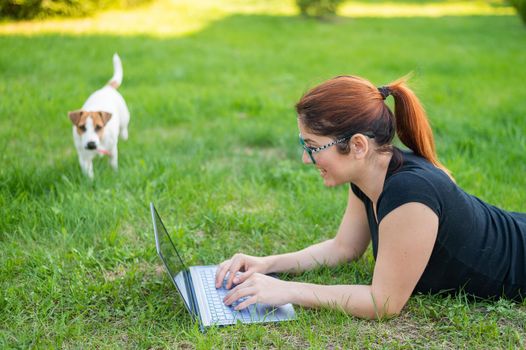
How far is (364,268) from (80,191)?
80.5 inches

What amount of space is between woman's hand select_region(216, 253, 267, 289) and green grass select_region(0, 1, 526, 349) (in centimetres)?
26

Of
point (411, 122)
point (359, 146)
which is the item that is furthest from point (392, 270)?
point (411, 122)

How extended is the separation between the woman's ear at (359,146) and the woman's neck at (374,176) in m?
0.10

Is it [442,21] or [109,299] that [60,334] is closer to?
[109,299]

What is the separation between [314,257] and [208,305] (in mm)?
707

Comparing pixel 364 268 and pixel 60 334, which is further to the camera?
pixel 364 268

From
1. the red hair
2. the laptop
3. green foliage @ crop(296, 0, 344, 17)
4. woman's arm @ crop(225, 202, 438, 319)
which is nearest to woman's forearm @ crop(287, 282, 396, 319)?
woman's arm @ crop(225, 202, 438, 319)

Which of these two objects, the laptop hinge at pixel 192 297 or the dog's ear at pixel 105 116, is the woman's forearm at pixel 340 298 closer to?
the laptop hinge at pixel 192 297

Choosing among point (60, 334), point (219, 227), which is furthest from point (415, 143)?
point (60, 334)

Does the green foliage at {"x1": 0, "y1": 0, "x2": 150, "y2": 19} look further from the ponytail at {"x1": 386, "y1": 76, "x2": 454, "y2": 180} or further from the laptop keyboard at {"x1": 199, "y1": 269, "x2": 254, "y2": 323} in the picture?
the ponytail at {"x1": 386, "y1": 76, "x2": 454, "y2": 180}

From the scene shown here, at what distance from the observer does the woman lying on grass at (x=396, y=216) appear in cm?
240

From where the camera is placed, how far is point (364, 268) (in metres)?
3.21

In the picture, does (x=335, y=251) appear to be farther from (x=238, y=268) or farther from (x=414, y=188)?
(x=414, y=188)

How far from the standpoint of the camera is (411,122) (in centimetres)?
256
